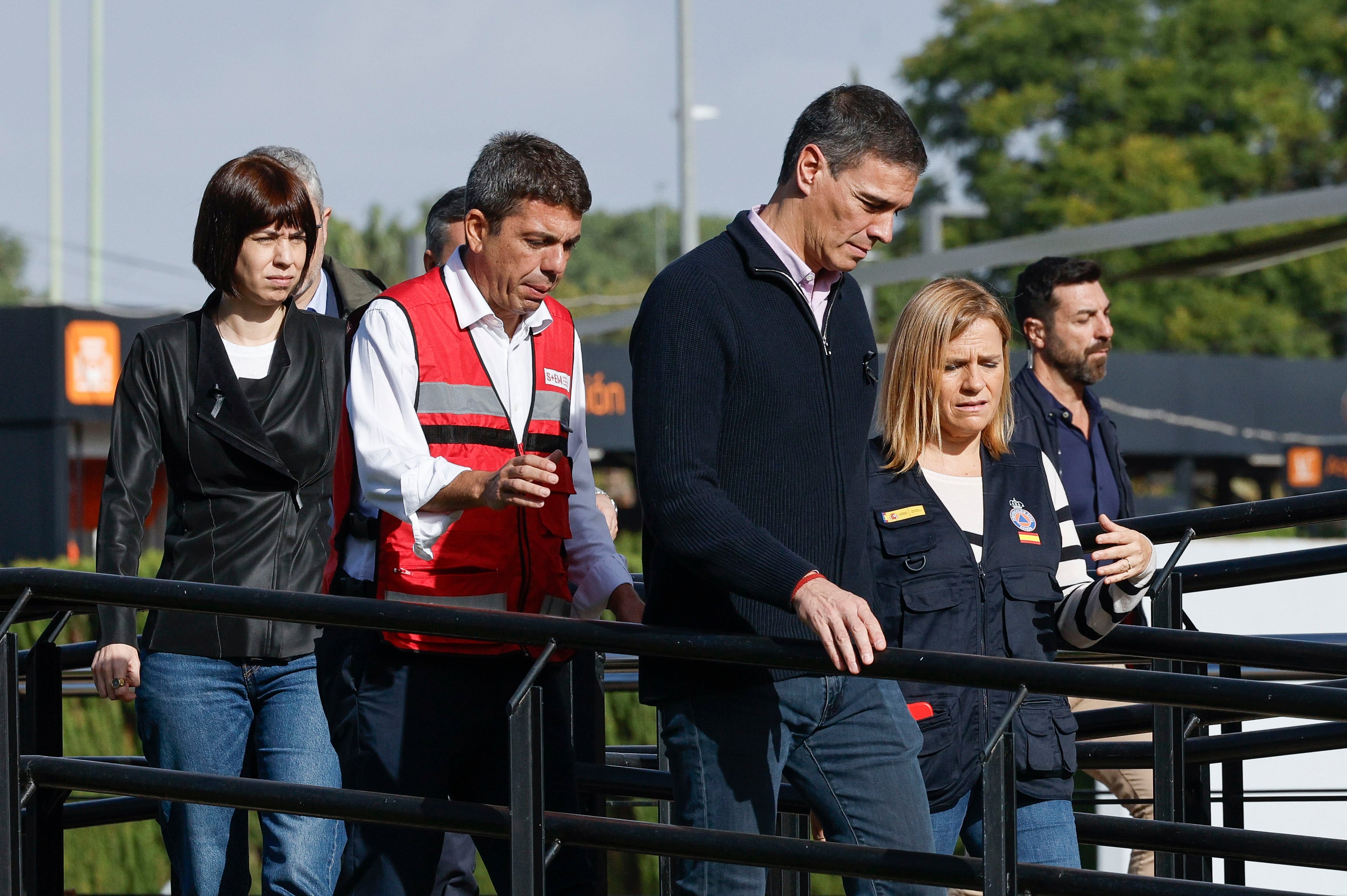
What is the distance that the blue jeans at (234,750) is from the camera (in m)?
3.08

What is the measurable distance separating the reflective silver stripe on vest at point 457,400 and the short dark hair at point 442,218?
1.47m

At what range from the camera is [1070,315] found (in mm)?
5266

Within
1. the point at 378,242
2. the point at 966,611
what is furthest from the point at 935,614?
the point at 378,242

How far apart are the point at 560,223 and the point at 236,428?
76 cm

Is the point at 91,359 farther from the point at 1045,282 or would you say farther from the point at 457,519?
the point at 457,519

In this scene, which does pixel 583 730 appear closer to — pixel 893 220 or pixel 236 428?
pixel 236 428

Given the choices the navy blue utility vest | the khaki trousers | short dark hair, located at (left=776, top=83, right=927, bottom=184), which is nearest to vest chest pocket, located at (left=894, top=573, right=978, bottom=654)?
the navy blue utility vest

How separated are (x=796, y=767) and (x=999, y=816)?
365 millimetres

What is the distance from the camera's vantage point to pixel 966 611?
9.82 feet

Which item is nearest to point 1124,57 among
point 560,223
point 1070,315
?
point 1070,315

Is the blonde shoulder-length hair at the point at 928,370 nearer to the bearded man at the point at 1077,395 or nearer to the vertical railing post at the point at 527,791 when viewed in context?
the vertical railing post at the point at 527,791

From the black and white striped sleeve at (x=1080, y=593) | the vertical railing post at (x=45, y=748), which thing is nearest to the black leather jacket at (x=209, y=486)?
the vertical railing post at (x=45, y=748)

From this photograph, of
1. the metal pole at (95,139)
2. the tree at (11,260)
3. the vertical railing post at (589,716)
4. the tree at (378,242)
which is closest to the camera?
the vertical railing post at (589,716)

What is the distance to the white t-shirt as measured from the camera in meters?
3.23
